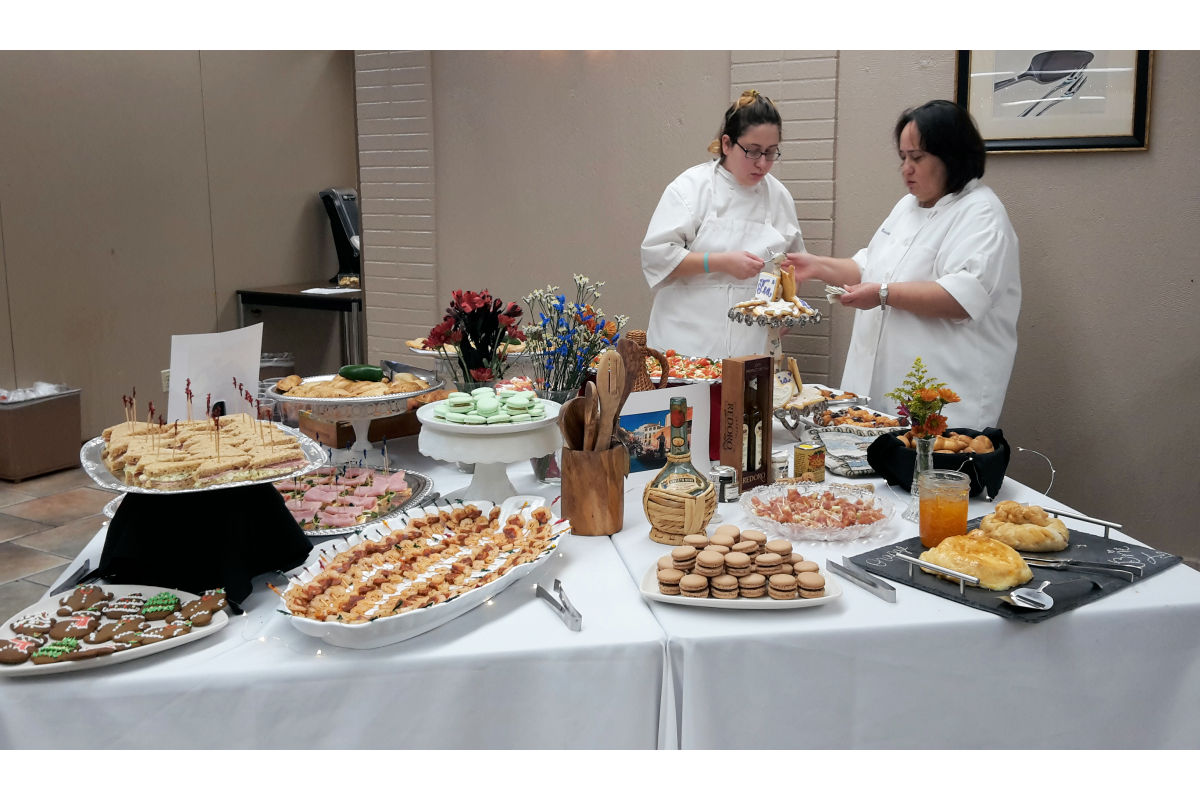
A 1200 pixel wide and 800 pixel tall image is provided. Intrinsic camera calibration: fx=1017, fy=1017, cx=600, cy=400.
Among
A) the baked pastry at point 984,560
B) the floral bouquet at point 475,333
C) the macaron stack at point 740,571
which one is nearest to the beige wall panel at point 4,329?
the floral bouquet at point 475,333

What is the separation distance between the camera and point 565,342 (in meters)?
2.25

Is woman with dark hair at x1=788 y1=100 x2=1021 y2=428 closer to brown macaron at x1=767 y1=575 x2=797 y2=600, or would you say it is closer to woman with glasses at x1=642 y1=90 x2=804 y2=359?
woman with glasses at x1=642 y1=90 x2=804 y2=359

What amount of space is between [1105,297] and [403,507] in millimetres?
2770

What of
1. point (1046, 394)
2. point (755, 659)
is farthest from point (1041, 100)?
point (755, 659)

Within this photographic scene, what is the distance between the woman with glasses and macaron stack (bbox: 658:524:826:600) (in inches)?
74.9

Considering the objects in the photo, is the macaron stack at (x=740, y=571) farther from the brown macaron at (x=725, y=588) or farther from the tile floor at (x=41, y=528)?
the tile floor at (x=41, y=528)

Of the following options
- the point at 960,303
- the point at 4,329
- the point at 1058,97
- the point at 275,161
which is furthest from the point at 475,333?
the point at 275,161

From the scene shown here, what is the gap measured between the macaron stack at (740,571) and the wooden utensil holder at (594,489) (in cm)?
26

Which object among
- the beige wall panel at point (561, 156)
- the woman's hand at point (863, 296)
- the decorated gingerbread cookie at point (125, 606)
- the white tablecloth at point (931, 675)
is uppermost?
the beige wall panel at point (561, 156)

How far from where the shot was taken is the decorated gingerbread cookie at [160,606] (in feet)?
4.76

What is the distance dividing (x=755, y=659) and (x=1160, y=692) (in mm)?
661

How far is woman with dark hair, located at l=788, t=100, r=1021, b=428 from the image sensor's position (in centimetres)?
284

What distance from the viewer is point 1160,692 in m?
1.58

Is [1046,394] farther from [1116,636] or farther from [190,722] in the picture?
[190,722]
